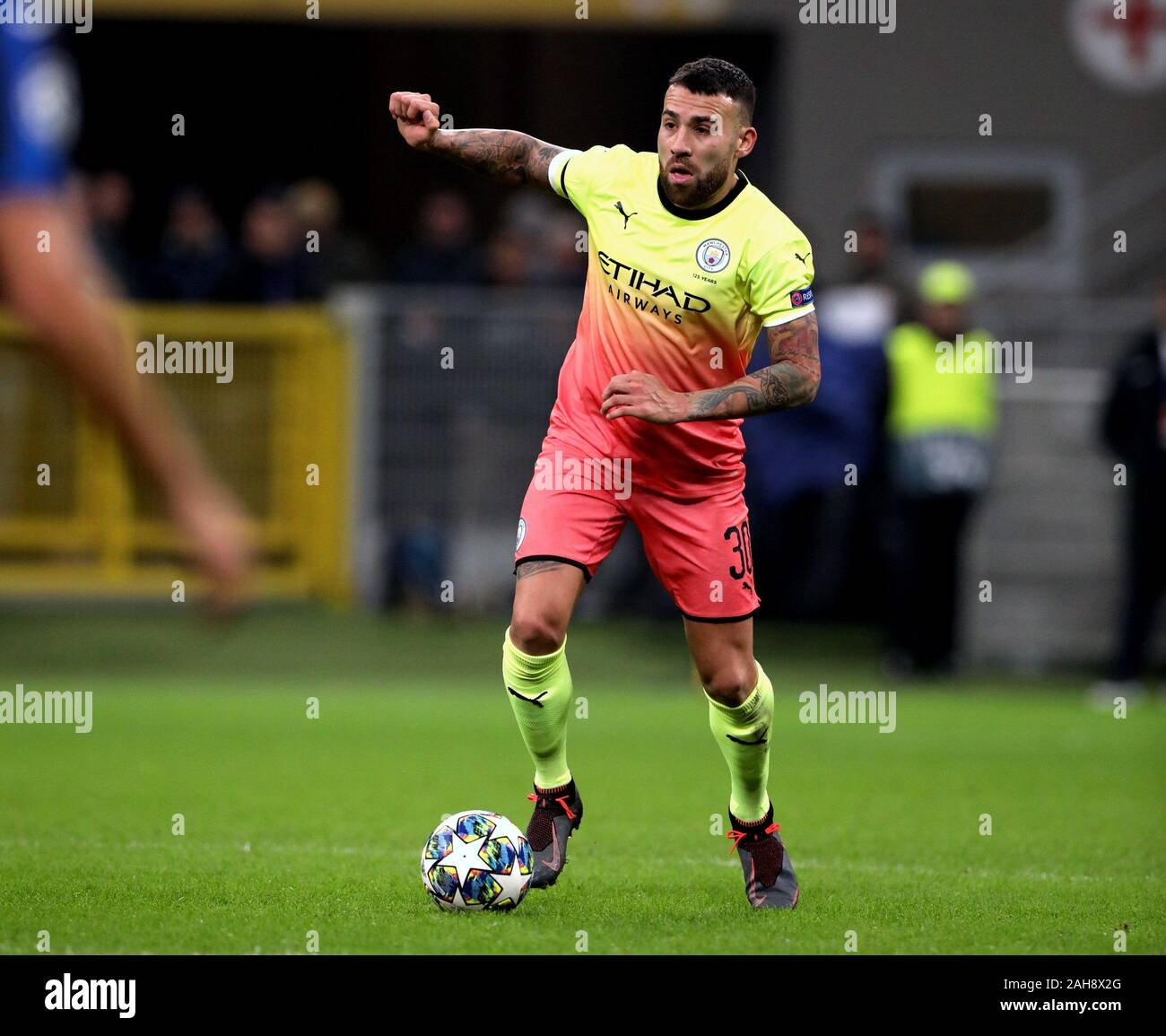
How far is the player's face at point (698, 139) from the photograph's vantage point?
6.70 metres

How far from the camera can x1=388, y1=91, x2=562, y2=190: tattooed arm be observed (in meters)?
7.20

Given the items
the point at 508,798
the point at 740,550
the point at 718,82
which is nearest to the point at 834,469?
the point at 508,798

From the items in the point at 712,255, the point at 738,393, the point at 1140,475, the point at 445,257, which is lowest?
the point at 1140,475

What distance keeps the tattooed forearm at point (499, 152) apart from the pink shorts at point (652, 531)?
1.05 m

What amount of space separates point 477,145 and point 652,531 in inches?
61.0

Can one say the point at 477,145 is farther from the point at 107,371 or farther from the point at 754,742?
the point at 107,371

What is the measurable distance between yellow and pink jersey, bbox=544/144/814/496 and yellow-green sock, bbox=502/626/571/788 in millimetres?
730

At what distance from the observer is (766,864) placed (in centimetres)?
703

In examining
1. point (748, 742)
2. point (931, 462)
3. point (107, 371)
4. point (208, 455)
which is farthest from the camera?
point (208, 455)

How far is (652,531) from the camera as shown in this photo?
279 inches

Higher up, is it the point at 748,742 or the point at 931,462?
the point at 931,462

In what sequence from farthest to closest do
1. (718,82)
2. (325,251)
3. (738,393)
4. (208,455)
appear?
(325,251) < (208,455) < (718,82) < (738,393)

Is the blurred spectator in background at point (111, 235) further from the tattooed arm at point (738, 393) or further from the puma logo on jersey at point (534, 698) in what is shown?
the tattooed arm at point (738, 393)
